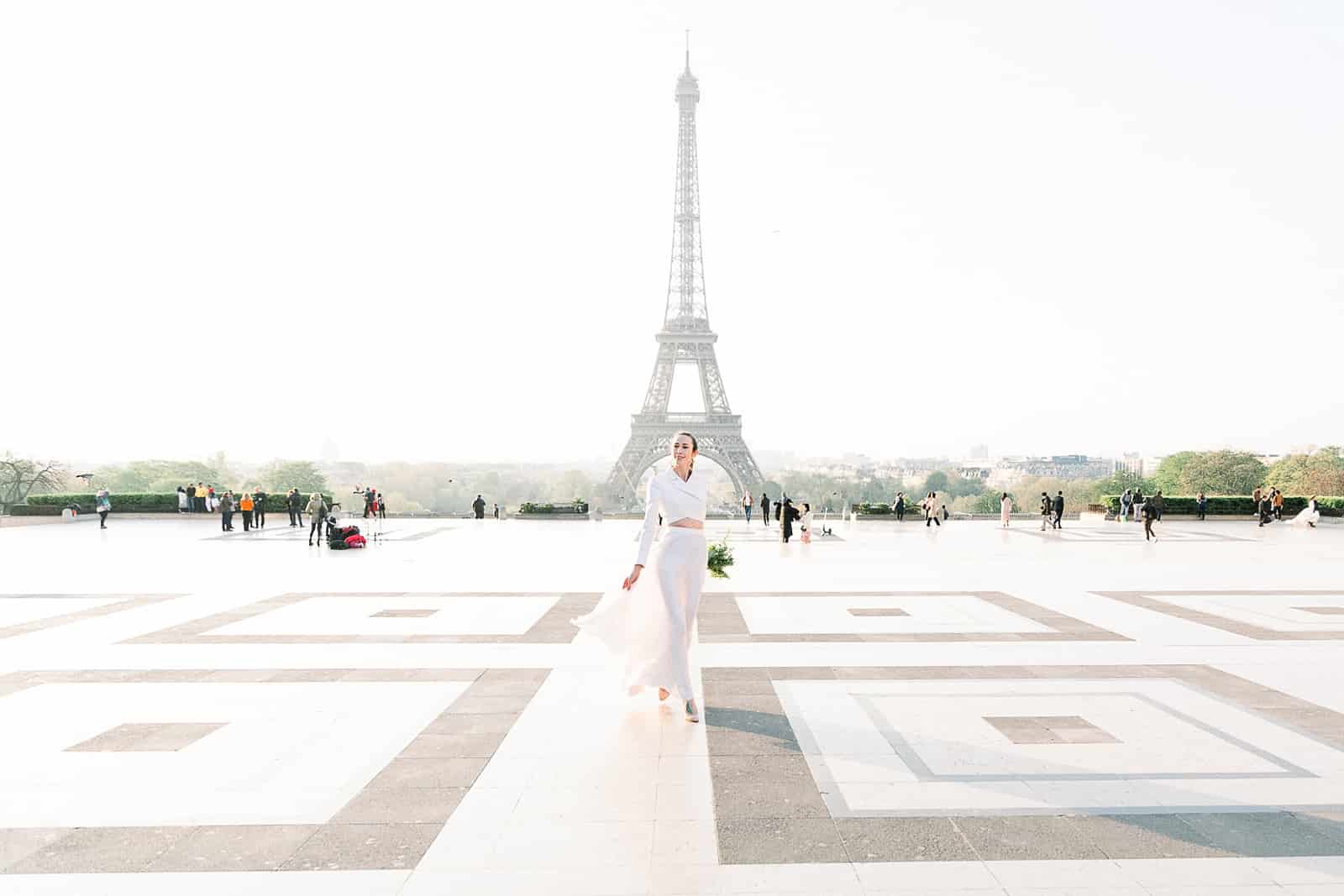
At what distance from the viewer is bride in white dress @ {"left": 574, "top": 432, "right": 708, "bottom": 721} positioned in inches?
226

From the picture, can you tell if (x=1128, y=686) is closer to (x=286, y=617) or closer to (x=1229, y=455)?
(x=286, y=617)

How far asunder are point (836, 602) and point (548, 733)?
Result: 19.7ft

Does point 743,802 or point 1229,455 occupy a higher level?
point 1229,455

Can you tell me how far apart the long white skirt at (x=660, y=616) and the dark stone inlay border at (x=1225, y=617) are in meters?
6.42

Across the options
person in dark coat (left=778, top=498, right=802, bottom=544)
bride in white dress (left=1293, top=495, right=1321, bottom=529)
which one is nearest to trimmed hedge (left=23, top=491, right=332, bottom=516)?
person in dark coat (left=778, top=498, right=802, bottom=544)

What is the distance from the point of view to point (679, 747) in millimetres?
5137

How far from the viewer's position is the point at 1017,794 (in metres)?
→ 4.41

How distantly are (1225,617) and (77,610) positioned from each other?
1347cm

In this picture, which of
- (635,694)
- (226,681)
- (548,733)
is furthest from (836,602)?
(226,681)

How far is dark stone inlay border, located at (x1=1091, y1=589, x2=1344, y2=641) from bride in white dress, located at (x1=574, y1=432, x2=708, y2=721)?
21.1ft

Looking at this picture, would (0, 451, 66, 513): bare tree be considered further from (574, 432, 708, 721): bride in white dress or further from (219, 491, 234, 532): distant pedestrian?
(574, 432, 708, 721): bride in white dress

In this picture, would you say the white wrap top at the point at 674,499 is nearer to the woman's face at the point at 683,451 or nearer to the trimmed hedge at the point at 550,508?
the woman's face at the point at 683,451

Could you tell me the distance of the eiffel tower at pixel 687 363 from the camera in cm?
5169

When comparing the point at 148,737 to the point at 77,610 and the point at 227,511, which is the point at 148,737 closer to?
the point at 77,610
